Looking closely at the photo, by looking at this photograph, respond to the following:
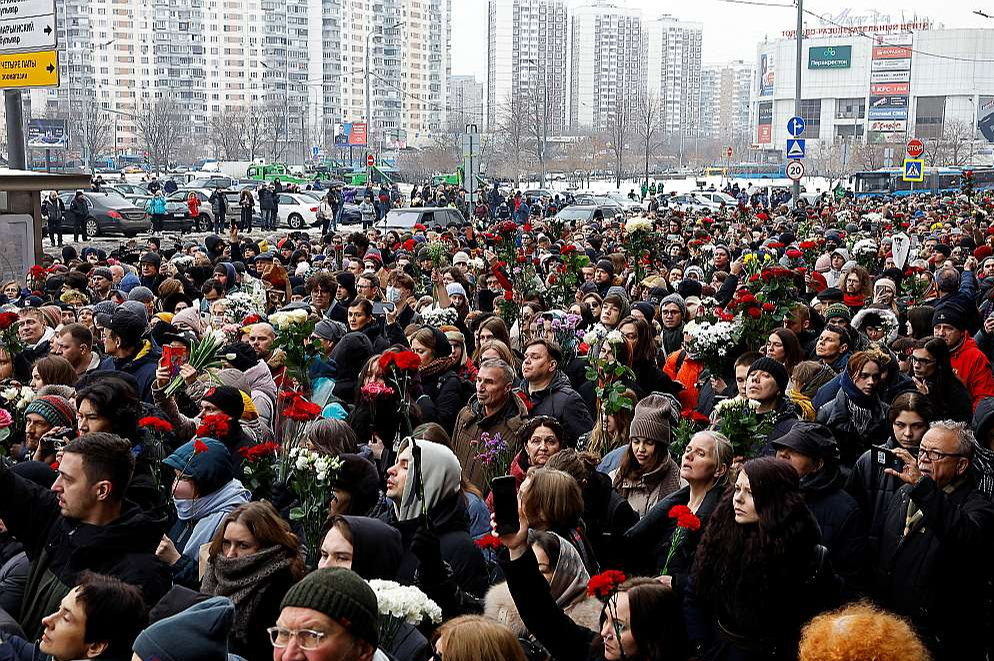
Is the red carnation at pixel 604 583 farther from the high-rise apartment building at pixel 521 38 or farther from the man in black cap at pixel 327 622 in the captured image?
the high-rise apartment building at pixel 521 38

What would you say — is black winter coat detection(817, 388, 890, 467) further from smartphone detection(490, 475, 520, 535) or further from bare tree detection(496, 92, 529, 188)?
bare tree detection(496, 92, 529, 188)

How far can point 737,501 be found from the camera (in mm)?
4781

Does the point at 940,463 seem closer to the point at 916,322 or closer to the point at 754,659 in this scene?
the point at 754,659

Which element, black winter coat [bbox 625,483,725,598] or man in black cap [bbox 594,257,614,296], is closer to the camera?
black winter coat [bbox 625,483,725,598]

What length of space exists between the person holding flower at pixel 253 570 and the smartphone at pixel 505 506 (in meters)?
0.94

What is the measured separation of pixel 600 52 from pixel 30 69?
16645 cm

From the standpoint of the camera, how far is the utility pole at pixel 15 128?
64.6 feet

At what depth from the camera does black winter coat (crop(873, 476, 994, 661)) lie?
17.1 ft

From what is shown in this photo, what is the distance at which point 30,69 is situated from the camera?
60.3ft

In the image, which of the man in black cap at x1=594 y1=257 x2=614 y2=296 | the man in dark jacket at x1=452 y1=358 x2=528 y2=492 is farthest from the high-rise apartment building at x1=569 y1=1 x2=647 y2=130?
the man in dark jacket at x1=452 y1=358 x2=528 y2=492

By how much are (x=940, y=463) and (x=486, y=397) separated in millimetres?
2981

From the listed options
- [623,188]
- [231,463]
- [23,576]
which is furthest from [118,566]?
[623,188]

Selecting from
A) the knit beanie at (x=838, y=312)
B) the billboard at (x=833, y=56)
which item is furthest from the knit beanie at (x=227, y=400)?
the billboard at (x=833, y=56)

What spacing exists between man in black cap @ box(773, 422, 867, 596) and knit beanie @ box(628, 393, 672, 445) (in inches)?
33.4
